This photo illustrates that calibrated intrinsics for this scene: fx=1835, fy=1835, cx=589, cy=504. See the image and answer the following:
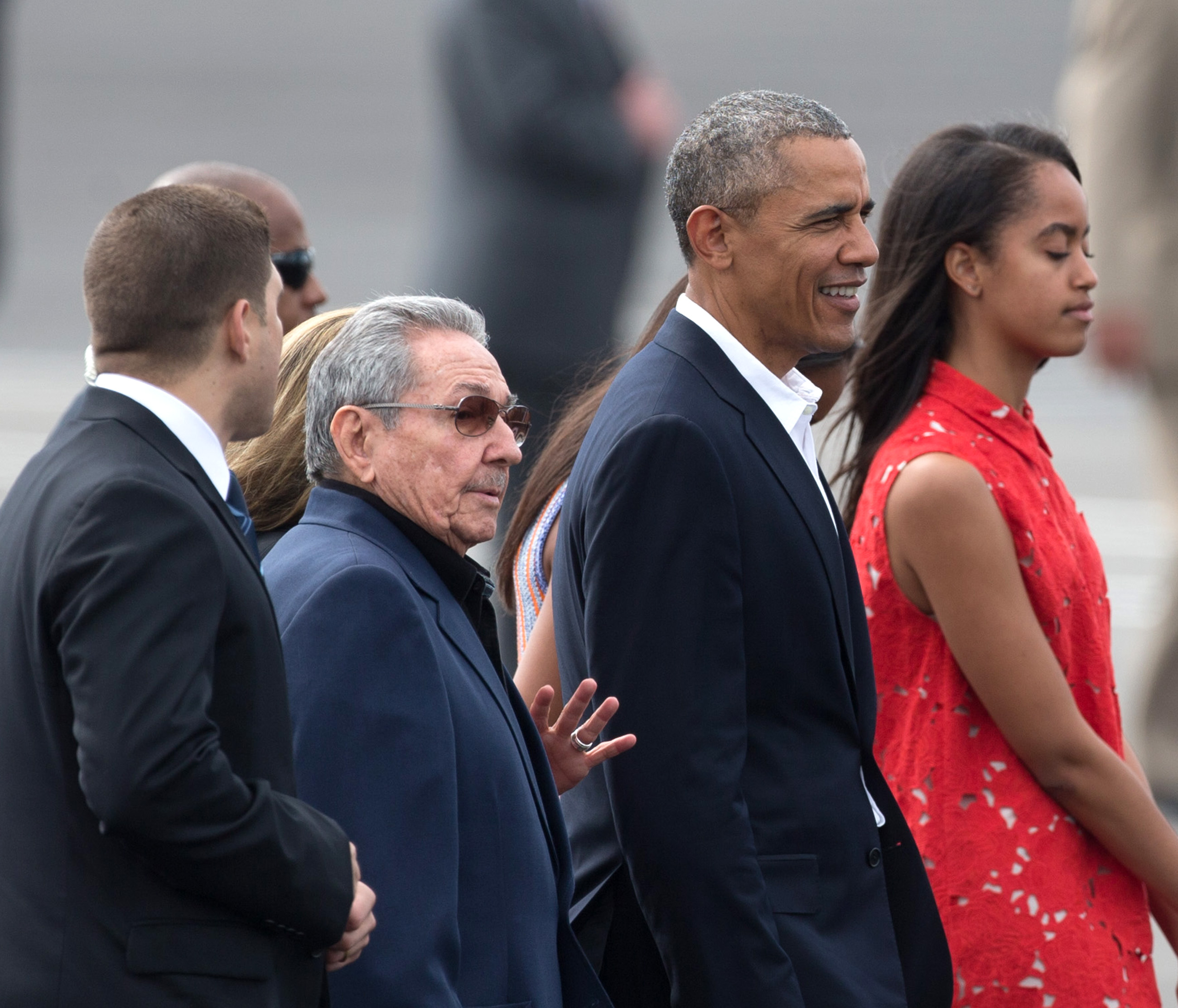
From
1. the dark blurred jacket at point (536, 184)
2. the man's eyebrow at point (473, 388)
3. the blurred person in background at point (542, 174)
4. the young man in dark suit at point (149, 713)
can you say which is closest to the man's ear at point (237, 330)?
the young man in dark suit at point (149, 713)

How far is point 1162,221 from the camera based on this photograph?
16.9ft

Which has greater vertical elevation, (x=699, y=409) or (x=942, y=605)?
(x=699, y=409)

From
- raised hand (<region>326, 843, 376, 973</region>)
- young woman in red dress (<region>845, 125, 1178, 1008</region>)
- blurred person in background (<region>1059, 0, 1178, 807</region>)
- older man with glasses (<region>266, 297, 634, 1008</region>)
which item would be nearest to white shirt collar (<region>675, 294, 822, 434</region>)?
older man with glasses (<region>266, 297, 634, 1008</region>)

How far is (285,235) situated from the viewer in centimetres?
406

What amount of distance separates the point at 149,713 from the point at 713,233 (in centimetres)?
115

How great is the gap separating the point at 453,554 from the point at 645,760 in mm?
369

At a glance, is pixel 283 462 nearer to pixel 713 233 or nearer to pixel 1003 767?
pixel 713 233

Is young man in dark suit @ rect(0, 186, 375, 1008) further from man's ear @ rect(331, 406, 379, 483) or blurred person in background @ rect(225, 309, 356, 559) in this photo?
blurred person in background @ rect(225, 309, 356, 559)

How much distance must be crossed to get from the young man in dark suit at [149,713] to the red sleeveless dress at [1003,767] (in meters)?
1.21

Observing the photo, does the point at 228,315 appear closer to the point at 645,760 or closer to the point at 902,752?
the point at 645,760

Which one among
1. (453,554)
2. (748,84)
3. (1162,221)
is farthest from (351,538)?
(748,84)

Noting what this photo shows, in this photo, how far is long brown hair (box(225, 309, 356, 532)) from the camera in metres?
3.06

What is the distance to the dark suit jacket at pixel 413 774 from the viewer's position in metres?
2.16

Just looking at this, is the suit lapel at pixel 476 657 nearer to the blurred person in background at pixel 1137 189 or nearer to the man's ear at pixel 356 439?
the man's ear at pixel 356 439
